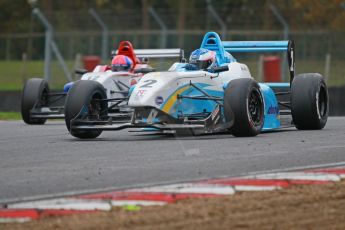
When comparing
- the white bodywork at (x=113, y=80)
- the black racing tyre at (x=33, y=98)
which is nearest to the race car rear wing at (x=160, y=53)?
the white bodywork at (x=113, y=80)

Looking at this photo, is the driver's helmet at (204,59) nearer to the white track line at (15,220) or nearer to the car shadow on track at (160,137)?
the car shadow on track at (160,137)

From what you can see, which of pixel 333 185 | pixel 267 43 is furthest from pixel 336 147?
pixel 267 43

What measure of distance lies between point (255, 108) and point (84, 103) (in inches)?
85.7

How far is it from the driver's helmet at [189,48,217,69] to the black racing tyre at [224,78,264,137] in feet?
3.33

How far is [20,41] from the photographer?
50.8 metres

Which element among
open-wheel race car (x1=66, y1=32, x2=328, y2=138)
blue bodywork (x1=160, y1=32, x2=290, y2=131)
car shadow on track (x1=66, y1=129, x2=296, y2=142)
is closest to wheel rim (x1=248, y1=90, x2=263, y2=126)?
open-wheel race car (x1=66, y1=32, x2=328, y2=138)

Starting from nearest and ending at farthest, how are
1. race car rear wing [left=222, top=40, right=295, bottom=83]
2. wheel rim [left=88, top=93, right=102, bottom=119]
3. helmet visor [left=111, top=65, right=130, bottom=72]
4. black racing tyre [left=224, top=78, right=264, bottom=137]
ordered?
black racing tyre [left=224, top=78, right=264, bottom=137] < wheel rim [left=88, top=93, right=102, bottom=119] < race car rear wing [left=222, top=40, right=295, bottom=83] < helmet visor [left=111, top=65, right=130, bottom=72]

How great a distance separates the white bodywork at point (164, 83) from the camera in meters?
14.2

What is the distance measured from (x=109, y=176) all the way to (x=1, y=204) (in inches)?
71.2

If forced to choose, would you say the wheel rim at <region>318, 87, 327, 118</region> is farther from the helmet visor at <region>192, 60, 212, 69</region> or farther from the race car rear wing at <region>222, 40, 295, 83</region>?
the helmet visor at <region>192, 60, 212, 69</region>

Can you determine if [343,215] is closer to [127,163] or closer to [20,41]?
[127,163]

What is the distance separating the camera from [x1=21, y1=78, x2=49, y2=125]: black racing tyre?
19859 millimetres

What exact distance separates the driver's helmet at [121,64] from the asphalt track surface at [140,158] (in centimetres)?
429

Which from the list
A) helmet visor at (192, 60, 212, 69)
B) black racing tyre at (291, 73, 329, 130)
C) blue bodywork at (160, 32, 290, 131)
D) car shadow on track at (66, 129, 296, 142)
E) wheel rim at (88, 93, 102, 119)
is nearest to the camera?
car shadow on track at (66, 129, 296, 142)
